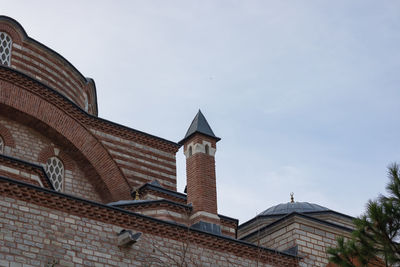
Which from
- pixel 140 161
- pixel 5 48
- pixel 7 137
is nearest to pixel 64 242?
pixel 7 137

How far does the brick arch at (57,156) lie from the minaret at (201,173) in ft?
10.3

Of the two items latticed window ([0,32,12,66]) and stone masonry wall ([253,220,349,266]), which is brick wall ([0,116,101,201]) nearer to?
latticed window ([0,32,12,66])

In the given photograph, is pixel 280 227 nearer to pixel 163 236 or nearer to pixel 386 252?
A: pixel 163 236

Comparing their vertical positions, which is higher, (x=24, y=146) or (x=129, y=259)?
(x=24, y=146)

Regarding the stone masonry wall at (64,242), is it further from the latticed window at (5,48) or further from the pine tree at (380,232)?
the latticed window at (5,48)

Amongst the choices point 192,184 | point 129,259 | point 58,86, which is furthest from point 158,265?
point 58,86

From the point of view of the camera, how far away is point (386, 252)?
11.3 meters

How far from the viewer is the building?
14516mm

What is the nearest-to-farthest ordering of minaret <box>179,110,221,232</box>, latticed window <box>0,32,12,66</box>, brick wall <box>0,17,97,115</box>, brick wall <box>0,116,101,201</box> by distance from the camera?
minaret <box>179,110,221,232</box>, brick wall <box>0,116,101,201</box>, latticed window <box>0,32,12,66</box>, brick wall <box>0,17,97,115</box>

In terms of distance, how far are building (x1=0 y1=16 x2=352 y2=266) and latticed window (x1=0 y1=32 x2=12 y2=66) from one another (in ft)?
0.09

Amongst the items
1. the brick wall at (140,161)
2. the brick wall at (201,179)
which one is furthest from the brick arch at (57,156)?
the brick wall at (201,179)

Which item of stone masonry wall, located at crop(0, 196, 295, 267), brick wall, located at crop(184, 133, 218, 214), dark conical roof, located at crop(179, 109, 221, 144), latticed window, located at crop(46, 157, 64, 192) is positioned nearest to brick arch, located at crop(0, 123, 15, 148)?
latticed window, located at crop(46, 157, 64, 192)

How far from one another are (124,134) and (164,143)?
1.36 metres

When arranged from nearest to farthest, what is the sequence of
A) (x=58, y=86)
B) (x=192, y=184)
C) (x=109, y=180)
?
(x=192, y=184)
(x=109, y=180)
(x=58, y=86)
